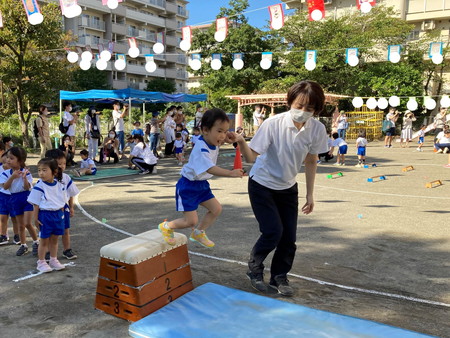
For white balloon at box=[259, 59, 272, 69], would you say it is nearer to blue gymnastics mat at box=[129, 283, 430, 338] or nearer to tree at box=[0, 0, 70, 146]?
tree at box=[0, 0, 70, 146]

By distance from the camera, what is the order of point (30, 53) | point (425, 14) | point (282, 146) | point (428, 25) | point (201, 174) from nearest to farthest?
point (282, 146) < point (201, 174) < point (30, 53) < point (425, 14) < point (428, 25)

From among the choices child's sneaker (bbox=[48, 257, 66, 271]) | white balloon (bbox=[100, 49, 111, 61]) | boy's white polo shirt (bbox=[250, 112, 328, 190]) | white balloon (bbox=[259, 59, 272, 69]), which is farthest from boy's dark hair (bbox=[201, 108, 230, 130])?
white balloon (bbox=[259, 59, 272, 69])

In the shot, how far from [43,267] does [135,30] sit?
55.8m

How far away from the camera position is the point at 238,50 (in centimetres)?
3250

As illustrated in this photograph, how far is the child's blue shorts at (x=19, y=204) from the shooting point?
16.9ft

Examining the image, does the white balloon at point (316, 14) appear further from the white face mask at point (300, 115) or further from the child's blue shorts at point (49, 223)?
the child's blue shorts at point (49, 223)

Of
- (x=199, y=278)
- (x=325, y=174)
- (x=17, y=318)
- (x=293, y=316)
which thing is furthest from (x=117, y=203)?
(x=325, y=174)

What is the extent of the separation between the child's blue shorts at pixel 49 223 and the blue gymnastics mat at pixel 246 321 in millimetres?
1705

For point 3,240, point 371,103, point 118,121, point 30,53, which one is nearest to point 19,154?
point 3,240

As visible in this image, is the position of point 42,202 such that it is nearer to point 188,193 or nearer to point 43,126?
point 188,193

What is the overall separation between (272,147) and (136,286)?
171cm

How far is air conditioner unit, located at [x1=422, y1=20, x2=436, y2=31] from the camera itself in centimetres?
3894

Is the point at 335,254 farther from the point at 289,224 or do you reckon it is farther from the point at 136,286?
the point at 136,286

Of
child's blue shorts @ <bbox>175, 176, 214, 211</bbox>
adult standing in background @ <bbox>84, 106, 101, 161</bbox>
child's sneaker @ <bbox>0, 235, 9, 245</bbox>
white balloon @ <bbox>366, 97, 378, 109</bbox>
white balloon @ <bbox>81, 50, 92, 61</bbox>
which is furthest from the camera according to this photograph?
white balloon @ <bbox>366, 97, 378, 109</bbox>
